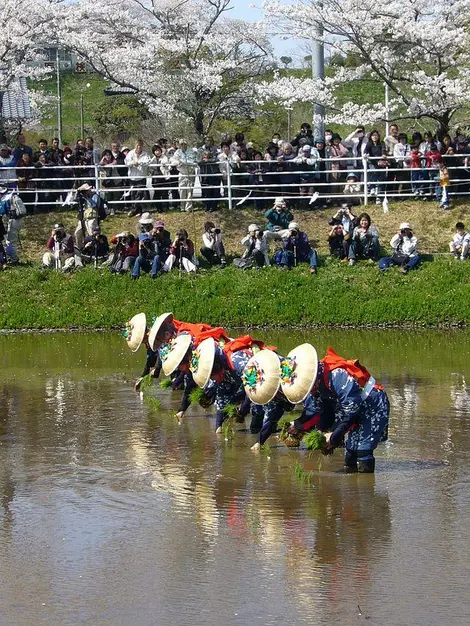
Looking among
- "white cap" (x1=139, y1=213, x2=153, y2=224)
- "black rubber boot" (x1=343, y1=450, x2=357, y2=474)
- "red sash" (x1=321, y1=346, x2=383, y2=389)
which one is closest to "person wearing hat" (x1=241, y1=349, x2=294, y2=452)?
"red sash" (x1=321, y1=346, x2=383, y2=389)

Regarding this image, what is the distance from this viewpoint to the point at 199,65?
28.1 meters

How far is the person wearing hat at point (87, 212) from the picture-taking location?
78.3 ft

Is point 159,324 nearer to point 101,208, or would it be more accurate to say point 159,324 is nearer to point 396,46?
point 101,208

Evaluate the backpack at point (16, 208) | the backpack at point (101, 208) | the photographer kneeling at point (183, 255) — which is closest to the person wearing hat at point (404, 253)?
the photographer kneeling at point (183, 255)

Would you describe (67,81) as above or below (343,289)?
above

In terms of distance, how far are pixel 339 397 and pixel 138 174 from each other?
14739 millimetres

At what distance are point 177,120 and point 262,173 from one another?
6.91 m

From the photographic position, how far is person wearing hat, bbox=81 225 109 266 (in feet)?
77.0

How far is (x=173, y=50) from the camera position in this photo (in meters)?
28.2

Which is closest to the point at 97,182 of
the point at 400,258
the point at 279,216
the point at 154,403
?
the point at 279,216

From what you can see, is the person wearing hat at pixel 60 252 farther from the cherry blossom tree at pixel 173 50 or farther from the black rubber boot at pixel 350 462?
the black rubber boot at pixel 350 462

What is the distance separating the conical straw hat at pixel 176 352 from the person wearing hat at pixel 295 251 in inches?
392

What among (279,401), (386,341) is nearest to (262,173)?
(386,341)

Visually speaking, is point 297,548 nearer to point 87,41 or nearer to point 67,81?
point 87,41
